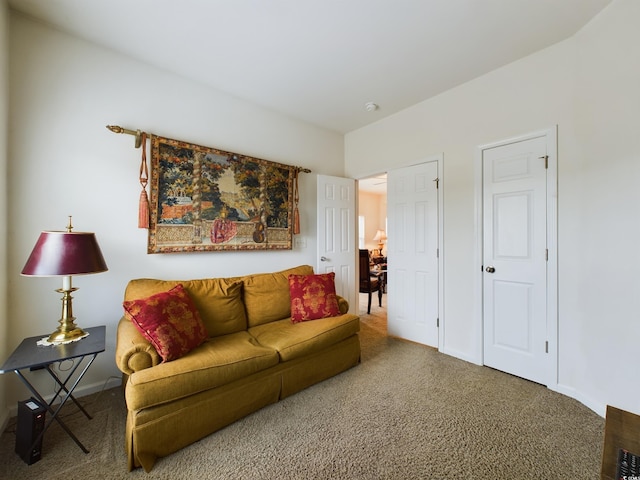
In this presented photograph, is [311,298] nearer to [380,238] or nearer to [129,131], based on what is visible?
[129,131]

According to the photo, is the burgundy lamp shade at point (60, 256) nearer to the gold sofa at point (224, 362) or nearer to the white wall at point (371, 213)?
the gold sofa at point (224, 362)

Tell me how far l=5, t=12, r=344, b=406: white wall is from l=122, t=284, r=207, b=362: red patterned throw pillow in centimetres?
59

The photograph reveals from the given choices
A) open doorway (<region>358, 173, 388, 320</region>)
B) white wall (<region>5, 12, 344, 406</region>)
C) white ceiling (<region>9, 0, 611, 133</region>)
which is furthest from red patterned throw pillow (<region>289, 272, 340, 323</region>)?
open doorway (<region>358, 173, 388, 320</region>)

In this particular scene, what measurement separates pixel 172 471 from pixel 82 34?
2.97m

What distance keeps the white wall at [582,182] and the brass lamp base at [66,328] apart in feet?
10.1

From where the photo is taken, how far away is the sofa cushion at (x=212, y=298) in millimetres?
2112

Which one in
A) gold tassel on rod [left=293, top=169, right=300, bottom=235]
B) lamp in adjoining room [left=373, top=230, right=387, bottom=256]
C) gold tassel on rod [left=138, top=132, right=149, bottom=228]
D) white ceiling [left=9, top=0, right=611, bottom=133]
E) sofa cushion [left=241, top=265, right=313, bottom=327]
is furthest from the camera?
lamp in adjoining room [left=373, top=230, right=387, bottom=256]

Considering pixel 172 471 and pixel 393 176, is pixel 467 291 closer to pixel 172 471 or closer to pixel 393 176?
pixel 393 176

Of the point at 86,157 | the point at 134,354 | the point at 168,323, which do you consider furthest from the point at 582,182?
the point at 86,157

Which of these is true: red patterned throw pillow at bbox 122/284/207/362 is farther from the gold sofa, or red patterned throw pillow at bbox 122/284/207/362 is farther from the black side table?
the black side table

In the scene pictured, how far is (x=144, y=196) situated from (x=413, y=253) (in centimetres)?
273

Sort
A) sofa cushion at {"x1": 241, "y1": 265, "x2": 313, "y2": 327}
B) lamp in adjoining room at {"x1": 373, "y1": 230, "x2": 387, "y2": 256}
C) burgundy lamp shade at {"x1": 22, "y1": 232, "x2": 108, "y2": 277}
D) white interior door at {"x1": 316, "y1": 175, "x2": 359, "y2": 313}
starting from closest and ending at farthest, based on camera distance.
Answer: burgundy lamp shade at {"x1": 22, "y1": 232, "x2": 108, "y2": 277}
sofa cushion at {"x1": 241, "y1": 265, "x2": 313, "y2": 327}
white interior door at {"x1": 316, "y1": 175, "x2": 359, "y2": 313}
lamp in adjoining room at {"x1": 373, "y1": 230, "x2": 387, "y2": 256}

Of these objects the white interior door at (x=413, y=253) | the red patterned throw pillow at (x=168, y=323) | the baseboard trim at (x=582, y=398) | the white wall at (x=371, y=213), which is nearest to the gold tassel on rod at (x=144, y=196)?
the red patterned throw pillow at (x=168, y=323)

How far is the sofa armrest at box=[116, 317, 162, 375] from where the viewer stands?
1524 millimetres
